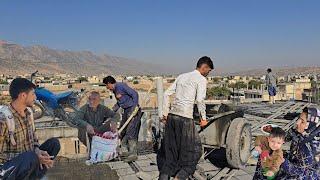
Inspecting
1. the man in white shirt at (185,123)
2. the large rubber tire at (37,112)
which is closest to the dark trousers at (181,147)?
the man in white shirt at (185,123)

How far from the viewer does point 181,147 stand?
5.32m

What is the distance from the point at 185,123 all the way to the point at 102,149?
1.93m

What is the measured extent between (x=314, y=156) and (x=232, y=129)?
8.07ft

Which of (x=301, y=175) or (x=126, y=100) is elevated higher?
(x=126, y=100)

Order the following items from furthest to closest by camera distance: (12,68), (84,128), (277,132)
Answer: (12,68), (84,128), (277,132)

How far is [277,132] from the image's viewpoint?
4090mm

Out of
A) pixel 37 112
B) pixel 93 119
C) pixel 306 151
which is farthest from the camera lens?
pixel 93 119

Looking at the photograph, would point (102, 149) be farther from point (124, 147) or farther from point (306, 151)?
point (306, 151)

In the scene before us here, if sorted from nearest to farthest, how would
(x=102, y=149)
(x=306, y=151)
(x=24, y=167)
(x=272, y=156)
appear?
(x=24, y=167), (x=306, y=151), (x=272, y=156), (x=102, y=149)

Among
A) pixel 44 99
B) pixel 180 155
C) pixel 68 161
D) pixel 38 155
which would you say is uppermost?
pixel 44 99

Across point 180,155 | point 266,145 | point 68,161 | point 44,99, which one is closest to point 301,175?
point 266,145

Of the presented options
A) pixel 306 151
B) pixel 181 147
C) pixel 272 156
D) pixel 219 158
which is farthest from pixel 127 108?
pixel 306 151

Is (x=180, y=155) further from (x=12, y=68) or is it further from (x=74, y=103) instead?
(x=12, y=68)

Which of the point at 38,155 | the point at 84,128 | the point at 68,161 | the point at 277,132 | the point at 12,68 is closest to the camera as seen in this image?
the point at 38,155
